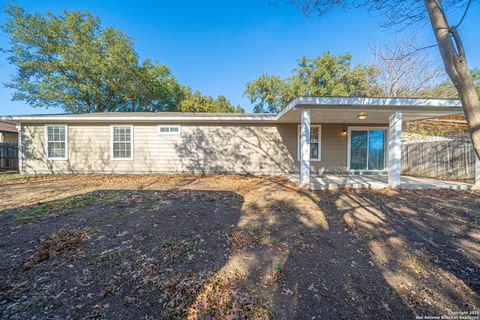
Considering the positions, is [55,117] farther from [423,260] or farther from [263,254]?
[423,260]

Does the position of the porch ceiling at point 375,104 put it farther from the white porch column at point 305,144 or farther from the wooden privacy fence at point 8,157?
the wooden privacy fence at point 8,157

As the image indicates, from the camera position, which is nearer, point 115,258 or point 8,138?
point 115,258

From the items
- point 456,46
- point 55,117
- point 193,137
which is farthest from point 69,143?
point 456,46

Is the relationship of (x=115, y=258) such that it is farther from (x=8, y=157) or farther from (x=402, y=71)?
(x=402, y=71)

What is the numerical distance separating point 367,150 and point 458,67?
757cm

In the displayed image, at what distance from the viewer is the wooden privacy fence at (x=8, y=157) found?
31.7ft

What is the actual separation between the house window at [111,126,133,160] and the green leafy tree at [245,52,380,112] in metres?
11.7

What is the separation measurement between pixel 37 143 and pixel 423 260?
12885mm

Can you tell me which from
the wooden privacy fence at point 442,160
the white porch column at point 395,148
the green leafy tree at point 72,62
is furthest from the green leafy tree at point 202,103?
the wooden privacy fence at point 442,160

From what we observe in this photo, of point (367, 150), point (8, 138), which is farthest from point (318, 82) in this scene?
point (8, 138)

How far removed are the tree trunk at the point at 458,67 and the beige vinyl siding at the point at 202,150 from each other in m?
6.45

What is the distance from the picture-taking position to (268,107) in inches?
922

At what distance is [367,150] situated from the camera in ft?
28.1

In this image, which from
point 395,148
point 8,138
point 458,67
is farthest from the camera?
point 8,138
